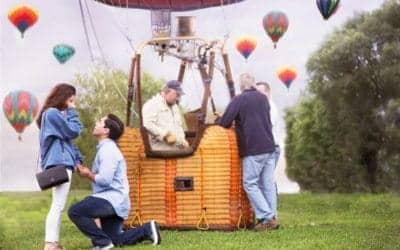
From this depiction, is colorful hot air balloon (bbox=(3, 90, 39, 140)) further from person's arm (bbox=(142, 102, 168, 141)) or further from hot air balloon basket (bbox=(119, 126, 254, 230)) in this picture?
person's arm (bbox=(142, 102, 168, 141))

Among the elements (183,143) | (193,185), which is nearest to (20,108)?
(183,143)

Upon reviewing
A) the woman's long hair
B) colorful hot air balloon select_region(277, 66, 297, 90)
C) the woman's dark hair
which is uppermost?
colorful hot air balloon select_region(277, 66, 297, 90)

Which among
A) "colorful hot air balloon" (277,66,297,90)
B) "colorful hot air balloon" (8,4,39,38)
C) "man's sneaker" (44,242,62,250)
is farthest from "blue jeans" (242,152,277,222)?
"colorful hot air balloon" (277,66,297,90)

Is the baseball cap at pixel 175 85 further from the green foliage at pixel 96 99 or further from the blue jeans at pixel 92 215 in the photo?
the green foliage at pixel 96 99

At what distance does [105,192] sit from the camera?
331 inches

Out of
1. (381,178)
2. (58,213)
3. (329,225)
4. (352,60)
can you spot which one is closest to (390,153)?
(381,178)

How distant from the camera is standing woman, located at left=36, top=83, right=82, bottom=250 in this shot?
8188 millimetres

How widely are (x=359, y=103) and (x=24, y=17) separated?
1240cm

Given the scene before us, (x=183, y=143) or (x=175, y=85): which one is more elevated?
(x=175, y=85)

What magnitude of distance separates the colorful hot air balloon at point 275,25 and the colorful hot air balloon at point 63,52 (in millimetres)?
5645

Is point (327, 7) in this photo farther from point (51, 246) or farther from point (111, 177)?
point (51, 246)

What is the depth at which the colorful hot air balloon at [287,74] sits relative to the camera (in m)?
29.1

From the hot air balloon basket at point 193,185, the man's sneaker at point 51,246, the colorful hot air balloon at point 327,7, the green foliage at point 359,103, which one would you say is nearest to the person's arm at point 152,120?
the hot air balloon basket at point 193,185

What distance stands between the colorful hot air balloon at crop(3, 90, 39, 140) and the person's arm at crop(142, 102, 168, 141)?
40.9 ft
